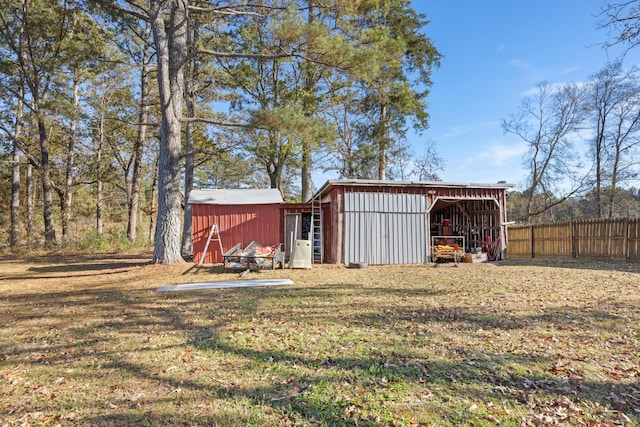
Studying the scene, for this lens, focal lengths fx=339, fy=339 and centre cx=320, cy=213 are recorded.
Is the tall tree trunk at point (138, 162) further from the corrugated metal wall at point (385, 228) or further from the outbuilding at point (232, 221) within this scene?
the corrugated metal wall at point (385, 228)

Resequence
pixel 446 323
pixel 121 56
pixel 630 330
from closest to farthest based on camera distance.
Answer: pixel 630 330
pixel 446 323
pixel 121 56

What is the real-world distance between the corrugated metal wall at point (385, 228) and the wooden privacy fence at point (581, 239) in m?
6.96

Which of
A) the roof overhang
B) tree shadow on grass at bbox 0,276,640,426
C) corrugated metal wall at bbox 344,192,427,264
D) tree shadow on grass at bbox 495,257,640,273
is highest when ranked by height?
the roof overhang

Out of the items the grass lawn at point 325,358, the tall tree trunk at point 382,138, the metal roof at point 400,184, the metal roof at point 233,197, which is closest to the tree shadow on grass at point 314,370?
the grass lawn at point 325,358

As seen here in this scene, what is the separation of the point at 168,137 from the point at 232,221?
399 cm

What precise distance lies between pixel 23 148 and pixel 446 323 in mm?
24935

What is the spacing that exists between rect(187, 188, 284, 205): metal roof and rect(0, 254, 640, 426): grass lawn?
21.5 ft

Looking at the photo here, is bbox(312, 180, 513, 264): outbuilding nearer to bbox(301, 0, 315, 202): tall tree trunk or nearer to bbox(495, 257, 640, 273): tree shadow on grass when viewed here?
bbox(495, 257, 640, 273): tree shadow on grass

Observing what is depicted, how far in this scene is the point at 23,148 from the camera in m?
19.9

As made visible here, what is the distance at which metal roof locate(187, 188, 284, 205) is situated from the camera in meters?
13.4

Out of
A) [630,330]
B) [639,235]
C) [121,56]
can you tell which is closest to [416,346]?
[630,330]

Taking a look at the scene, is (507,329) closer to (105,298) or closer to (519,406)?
(519,406)

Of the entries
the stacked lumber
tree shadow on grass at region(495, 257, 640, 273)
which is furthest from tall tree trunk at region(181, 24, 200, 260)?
tree shadow on grass at region(495, 257, 640, 273)

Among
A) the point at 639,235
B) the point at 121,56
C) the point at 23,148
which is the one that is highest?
the point at 121,56
